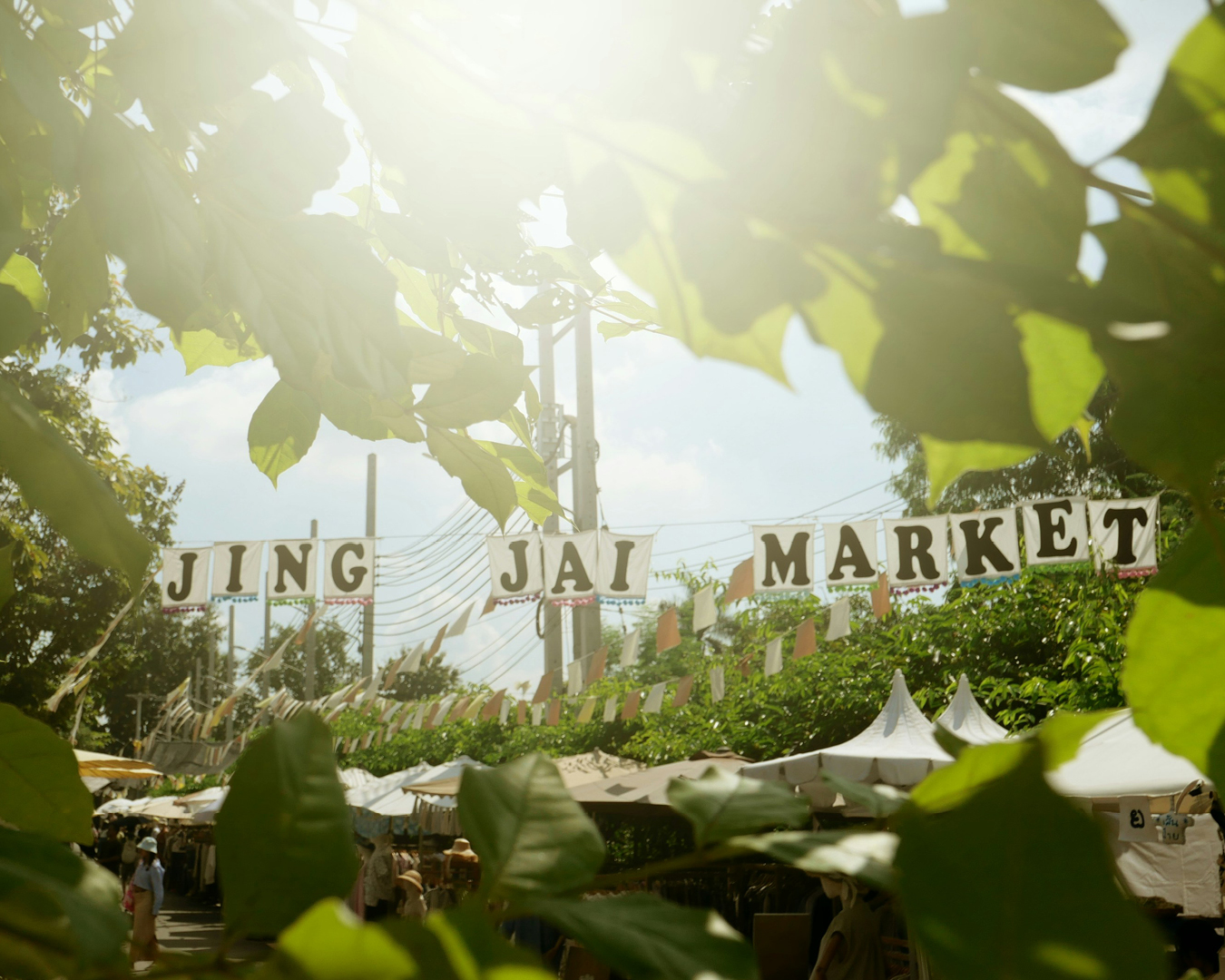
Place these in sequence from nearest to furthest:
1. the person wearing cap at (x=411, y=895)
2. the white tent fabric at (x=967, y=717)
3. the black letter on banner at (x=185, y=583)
→ 1. the white tent fabric at (x=967, y=717)
2. the person wearing cap at (x=411, y=895)
3. the black letter on banner at (x=185, y=583)

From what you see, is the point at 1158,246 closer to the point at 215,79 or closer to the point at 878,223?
the point at 878,223

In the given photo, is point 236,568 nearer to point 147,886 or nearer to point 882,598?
point 147,886

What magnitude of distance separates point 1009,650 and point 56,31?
7063 millimetres

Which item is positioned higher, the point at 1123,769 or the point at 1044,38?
the point at 1044,38

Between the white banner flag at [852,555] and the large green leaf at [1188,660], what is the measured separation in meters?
8.73

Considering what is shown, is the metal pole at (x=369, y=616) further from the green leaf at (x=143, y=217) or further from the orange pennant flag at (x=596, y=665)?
the green leaf at (x=143, y=217)

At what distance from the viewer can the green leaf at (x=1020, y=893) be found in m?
0.15

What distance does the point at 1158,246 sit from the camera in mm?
238

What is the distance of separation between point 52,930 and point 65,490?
0.25 meters

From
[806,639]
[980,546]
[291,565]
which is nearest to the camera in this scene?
→ [806,639]

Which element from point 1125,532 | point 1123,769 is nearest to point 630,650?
point 1125,532

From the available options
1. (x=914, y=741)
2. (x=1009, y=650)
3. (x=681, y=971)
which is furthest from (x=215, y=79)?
(x=1009, y=650)

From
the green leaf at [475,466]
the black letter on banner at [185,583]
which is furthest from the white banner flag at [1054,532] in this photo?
the green leaf at [475,466]

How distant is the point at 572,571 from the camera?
906cm
